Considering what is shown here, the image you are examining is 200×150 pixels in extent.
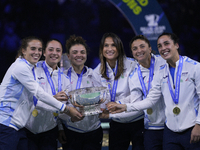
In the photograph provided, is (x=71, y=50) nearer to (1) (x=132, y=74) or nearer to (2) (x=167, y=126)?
(1) (x=132, y=74)

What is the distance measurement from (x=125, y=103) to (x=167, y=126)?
0.60m

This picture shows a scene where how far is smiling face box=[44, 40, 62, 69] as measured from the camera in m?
2.74

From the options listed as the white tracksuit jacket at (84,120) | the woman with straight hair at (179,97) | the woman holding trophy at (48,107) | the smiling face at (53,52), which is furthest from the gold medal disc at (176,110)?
the smiling face at (53,52)

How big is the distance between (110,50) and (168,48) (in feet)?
2.64

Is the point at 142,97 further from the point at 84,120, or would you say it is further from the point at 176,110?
the point at 84,120

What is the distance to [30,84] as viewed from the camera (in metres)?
2.28

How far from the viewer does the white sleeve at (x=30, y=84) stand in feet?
7.39

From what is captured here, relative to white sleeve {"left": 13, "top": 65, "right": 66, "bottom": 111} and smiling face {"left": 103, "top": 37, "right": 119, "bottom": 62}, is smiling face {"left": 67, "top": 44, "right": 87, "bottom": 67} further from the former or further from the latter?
white sleeve {"left": 13, "top": 65, "right": 66, "bottom": 111}

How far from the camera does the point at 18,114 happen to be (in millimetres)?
2252

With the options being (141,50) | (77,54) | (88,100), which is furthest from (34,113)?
(141,50)

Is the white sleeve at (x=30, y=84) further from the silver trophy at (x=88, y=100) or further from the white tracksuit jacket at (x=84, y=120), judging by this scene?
the white tracksuit jacket at (x=84, y=120)

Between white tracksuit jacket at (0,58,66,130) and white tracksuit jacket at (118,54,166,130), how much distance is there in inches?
39.1

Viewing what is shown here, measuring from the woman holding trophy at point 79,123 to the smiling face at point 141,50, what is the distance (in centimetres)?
66

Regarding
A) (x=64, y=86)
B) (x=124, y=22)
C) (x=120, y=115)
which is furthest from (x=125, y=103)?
(x=124, y=22)
